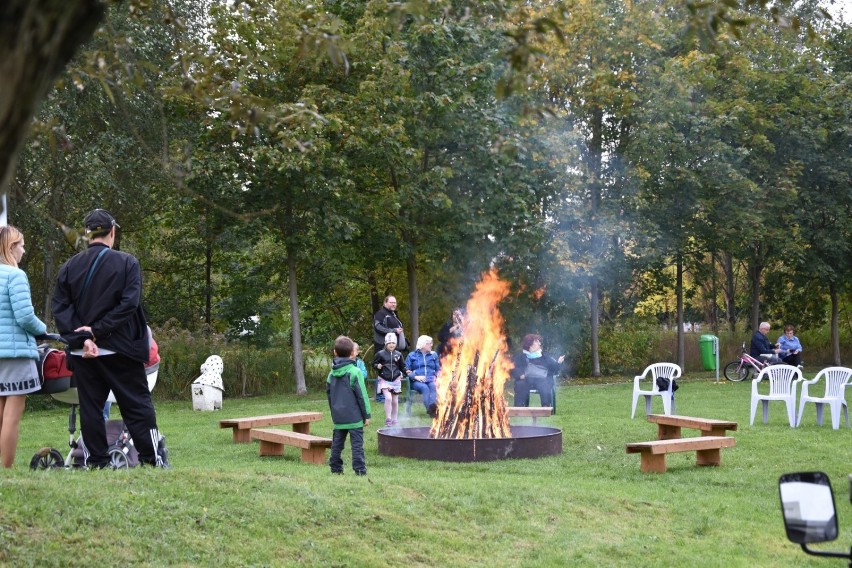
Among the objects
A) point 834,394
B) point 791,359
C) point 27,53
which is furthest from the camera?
point 791,359

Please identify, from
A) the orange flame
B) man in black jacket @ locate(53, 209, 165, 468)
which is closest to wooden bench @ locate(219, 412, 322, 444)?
the orange flame

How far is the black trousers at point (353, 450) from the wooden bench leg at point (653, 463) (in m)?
3.39

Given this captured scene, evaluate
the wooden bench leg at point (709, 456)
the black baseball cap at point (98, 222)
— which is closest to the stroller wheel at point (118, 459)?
the black baseball cap at point (98, 222)

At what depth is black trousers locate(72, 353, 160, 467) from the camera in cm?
816

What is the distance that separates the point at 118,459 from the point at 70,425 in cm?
50

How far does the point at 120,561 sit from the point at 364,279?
24.3 meters

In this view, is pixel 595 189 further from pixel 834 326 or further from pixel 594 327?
pixel 834 326

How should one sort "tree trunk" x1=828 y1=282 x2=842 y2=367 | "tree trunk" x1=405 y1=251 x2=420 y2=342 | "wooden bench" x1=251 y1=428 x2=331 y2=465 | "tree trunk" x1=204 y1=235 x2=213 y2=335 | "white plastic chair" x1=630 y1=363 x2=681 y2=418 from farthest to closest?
"tree trunk" x1=828 y1=282 x2=842 y2=367, "tree trunk" x1=204 y1=235 x2=213 y2=335, "tree trunk" x1=405 y1=251 x2=420 y2=342, "white plastic chair" x1=630 y1=363 x2=681 y2=418, "wooden bench" x1=251 y1=428 x2=331 y2=465

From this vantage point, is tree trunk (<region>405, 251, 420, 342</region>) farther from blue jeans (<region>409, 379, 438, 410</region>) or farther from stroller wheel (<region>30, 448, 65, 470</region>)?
stroller wheel (<region>30, 448, 65, 470</region>)

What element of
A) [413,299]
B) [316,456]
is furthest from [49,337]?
[413,299]

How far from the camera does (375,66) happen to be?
24281mm

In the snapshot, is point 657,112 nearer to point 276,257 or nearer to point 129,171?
point 276,257

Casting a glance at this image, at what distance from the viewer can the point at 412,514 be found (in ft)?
27.0

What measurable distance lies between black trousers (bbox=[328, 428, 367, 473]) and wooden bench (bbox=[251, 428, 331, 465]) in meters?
0.76
